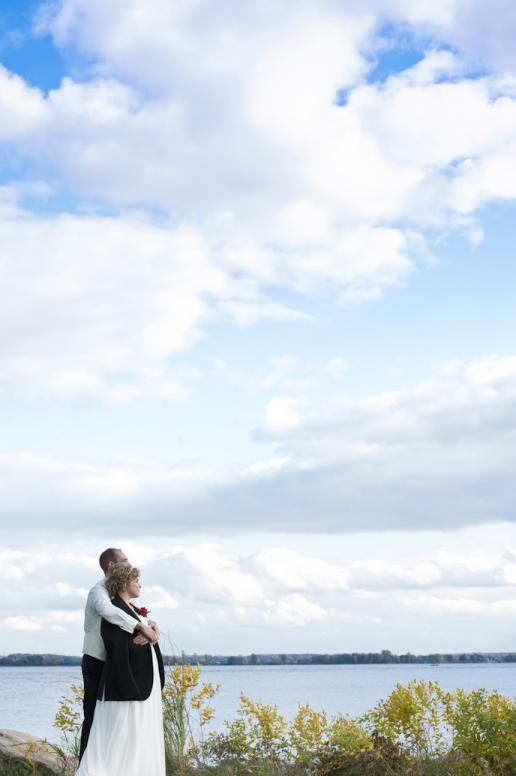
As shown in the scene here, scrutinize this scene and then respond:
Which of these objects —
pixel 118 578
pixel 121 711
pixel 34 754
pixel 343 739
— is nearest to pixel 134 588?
pixel 118 578

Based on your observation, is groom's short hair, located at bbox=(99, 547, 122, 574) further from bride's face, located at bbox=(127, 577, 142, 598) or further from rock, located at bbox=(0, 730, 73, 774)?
rock, located at bbox=(0, 730, 73, 774)

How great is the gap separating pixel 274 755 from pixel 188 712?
108 centimetres

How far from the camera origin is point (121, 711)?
764 cm

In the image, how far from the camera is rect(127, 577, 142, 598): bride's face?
7.81m

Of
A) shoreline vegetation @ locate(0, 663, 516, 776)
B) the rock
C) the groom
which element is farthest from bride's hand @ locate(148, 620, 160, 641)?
the rock

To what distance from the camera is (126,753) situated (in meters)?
7.61

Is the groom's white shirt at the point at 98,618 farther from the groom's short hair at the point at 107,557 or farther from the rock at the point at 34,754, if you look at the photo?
the rock at the point at 34,754

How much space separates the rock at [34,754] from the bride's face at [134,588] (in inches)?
107

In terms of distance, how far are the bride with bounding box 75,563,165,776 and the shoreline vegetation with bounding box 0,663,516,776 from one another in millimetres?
1466

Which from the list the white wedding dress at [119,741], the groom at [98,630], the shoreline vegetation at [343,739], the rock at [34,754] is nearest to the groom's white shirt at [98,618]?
the groom at [98,630]

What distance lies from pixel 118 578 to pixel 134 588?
17 cm

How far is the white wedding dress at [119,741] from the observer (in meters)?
7.59

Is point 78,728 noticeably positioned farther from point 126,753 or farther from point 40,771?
point 126,753

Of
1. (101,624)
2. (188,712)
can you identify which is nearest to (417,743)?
(188,712)
